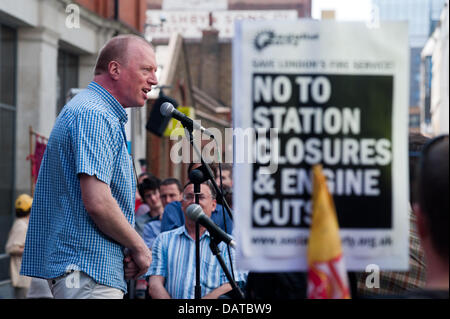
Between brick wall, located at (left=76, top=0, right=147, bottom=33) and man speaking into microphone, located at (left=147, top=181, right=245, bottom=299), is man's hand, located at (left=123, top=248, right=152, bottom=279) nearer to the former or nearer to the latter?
man speaking into microphone, located at (left=147, top=181, right=245, bottom=299)

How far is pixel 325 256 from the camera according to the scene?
1754 millimetres

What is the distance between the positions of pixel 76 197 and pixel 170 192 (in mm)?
4568

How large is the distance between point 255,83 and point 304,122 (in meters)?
0.15

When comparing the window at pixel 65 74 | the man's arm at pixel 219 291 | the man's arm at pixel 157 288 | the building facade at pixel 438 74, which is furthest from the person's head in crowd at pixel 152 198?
the building facade at pixel 438 74

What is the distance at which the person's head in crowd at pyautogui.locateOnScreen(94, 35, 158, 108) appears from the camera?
129 inches

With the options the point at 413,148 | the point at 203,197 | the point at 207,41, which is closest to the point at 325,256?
the point at 413,148

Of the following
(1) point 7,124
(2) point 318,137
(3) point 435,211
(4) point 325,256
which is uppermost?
(1) point 7,124

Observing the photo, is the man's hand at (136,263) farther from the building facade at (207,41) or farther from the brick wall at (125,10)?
the building facade at (207,41)

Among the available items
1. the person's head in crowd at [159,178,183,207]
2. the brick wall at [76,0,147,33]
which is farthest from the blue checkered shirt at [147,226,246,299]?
the brick wall at [76,0,147,33]

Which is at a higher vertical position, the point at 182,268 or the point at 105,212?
the point at 105,212

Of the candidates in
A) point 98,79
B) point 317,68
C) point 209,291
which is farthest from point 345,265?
point 209,291

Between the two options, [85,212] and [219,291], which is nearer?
[85,212]

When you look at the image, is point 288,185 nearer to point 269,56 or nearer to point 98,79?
point 269,56

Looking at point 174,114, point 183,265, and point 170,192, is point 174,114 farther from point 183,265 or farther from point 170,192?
point 170,192
